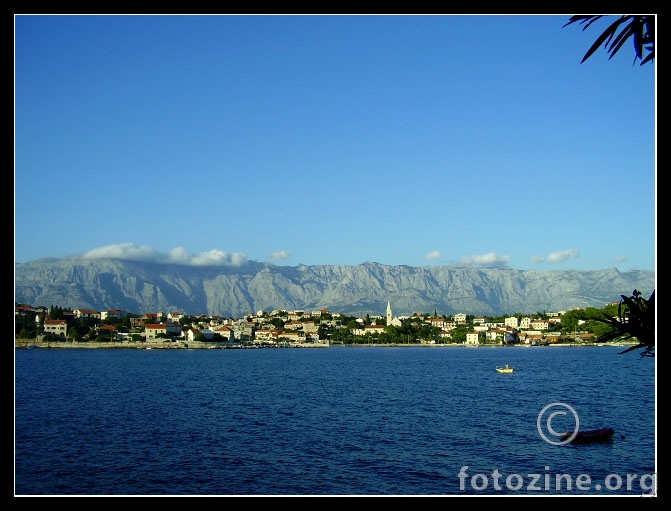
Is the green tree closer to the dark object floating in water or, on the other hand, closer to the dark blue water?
the dark blue water

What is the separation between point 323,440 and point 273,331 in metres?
138

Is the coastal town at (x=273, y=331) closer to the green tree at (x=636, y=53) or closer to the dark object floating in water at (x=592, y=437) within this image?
the dark object floating in water at (x=592, y=437)

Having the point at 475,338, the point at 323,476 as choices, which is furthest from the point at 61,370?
the point at 475,338

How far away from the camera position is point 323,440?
23.0 m

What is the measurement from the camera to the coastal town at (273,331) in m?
124

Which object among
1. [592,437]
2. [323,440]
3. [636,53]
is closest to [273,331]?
[323,440]

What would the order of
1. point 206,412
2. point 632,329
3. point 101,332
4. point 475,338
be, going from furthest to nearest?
point 475,338, point 101,332, point 206,412, point 632,329

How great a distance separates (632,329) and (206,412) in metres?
29.1

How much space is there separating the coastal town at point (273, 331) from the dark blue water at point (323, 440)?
278ft

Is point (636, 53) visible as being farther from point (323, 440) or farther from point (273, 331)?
point (273, 331)
